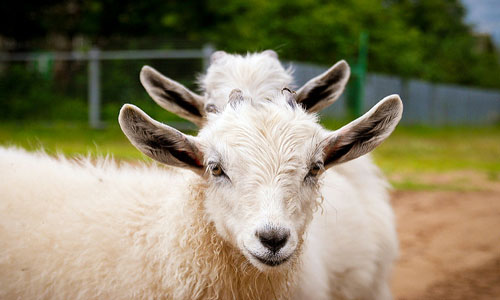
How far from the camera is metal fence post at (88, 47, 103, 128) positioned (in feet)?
57.5

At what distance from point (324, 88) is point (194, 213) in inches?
74.5

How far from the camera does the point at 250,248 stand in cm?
285

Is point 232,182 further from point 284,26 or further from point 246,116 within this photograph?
point 284,26

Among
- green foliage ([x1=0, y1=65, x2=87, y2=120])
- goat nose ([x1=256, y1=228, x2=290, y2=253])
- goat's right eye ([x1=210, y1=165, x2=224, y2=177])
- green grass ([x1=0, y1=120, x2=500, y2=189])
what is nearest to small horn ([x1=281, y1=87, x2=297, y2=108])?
goat's right eye ([x1=210, y1=165, x2=224, y2=177])

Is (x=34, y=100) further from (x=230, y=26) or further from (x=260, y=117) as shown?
(x=260, y=117)

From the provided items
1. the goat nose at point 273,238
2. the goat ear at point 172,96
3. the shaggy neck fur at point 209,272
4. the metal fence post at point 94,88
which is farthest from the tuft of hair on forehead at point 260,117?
the metal fence post at point 94,88

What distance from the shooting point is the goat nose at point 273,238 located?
2769 millimetres

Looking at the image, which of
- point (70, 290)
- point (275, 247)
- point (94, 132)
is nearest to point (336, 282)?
point (275, 247)

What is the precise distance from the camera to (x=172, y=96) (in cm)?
473

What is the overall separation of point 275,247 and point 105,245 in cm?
120

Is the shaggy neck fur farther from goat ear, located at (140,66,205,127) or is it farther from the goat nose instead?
goat ear, located at (140,66,205,127)

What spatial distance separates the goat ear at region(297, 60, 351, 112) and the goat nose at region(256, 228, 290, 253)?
201 cm

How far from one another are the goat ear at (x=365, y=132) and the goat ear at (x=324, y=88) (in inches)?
52.5

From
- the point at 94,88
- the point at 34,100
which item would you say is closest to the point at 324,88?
the point at 94,88
